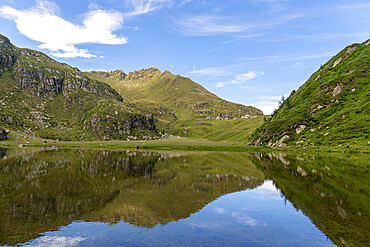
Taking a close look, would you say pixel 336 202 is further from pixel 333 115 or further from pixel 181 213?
pixel 333 115

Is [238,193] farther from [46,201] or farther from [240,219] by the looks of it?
[46,201]

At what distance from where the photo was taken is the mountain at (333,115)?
119 meters

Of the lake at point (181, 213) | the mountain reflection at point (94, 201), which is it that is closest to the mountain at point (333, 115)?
the lake at point (181, 213)

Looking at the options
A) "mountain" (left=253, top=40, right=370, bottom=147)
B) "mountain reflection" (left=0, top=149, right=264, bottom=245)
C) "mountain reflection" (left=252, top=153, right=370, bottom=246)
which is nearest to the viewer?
"mountain reflection" (left=252, top=153, right=370, bottom=246)

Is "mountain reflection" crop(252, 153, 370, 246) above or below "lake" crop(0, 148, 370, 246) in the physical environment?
above

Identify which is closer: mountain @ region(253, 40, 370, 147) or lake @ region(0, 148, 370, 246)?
lake @ region(0, 148, 370, 246)

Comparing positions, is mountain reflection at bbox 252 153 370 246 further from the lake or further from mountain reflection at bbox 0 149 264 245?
mountain reflection at bbox 0 149 264 245

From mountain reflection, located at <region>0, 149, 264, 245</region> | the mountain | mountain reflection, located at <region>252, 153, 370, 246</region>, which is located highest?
the mountain

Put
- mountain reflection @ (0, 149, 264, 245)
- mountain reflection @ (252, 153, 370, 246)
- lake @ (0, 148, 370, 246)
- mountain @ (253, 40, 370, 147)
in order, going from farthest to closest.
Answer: mountain @ (253, 40, 370, 147)
mountain reflection @ (0, 149, 264, 245)
mountain reflection @ (252, 153, 370, 246)
lake @ (0, 148, 370, 246)

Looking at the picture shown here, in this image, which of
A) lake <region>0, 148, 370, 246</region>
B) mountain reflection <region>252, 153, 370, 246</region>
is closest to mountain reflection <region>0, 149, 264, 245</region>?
lake <region>0, 148, 370, 246</region>

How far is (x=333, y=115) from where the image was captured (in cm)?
14688

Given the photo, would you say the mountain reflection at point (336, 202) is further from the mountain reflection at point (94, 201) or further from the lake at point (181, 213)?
the mountain reflection at point (94, 201)

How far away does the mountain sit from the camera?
391 feet

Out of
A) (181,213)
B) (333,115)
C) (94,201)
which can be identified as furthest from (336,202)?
(333,115)
